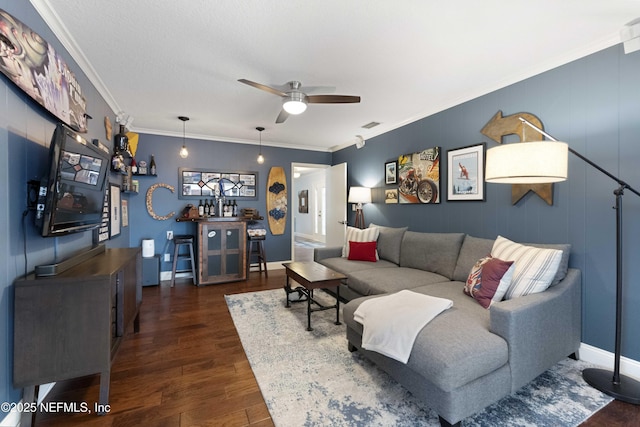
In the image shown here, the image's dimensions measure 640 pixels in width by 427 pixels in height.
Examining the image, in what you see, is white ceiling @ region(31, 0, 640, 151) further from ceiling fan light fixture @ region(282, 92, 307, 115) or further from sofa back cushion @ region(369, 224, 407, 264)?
sofa back cushion @ region(369, 224, 407, 264)

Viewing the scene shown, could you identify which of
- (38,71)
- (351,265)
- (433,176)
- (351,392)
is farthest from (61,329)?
(433,176)

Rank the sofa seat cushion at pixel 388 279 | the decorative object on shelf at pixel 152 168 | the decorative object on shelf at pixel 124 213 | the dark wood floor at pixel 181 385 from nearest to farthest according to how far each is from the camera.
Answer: the dark wood floor at pixel 181 385 < the sofa seat cushion at pixel 388 279 < the decorative object on shelf at pixel 124 213 < the decorative object on shelf at pixel 152 168

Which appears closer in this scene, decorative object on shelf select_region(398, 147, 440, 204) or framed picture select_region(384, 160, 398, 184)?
decorative object on shelf select_region(398, 147, 440, 204)

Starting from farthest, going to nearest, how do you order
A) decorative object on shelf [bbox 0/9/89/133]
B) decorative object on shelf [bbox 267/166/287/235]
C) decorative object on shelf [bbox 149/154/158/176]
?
decorative object on shelf [bbox 267/166/287/235], decorative object on shelf [bbox 149/154/158/176], decorative object on shelf [bbox 0/9/89/133]

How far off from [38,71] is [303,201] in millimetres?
9041

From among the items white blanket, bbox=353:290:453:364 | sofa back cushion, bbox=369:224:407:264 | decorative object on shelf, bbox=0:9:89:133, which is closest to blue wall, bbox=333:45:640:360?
sofa back cushion, bbox=369:224:407:264

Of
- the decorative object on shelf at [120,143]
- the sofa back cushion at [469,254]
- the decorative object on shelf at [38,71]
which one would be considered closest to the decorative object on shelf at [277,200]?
the decorative object on shelf at [120,143]

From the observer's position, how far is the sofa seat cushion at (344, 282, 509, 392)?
55.6 inches

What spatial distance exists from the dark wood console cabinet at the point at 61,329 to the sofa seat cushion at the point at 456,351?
1.83 metres

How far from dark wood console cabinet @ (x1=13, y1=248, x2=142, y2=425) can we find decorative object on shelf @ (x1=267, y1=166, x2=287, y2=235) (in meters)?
3.84

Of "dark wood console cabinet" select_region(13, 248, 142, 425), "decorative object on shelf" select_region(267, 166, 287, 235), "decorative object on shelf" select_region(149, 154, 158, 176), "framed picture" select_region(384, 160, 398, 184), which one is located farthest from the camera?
"decorative object on shelf" select_region(267, 166, 287, 235)

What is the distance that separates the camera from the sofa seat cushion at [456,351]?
1411mm

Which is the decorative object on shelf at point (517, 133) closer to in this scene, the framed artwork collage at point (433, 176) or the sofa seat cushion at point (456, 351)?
the framed artwork collage at point (433, 176)

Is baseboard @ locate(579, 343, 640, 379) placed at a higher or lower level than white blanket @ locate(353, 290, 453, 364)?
lower
